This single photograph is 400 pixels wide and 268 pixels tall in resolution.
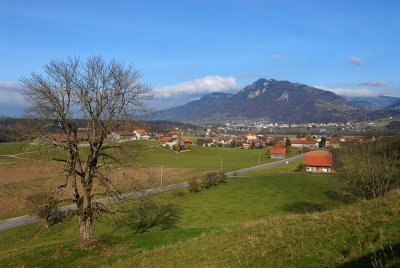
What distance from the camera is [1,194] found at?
174 ft

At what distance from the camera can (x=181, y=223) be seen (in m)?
40.4

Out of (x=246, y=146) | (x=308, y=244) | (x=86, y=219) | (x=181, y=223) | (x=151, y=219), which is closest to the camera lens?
(x=308, y=244)

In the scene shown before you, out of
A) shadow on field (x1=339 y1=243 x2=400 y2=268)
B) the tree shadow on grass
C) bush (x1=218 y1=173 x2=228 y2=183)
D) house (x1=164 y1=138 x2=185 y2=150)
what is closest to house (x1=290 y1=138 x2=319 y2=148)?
house (x1=164 y1=138 x2=185 y2=150)

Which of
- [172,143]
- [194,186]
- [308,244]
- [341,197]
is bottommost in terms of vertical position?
[194,186]

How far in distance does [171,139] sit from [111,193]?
130 m

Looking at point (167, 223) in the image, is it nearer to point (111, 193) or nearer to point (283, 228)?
point (111, 193)

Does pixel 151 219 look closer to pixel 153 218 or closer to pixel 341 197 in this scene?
pixel 153 218

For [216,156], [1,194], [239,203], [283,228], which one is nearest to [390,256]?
[283,228]

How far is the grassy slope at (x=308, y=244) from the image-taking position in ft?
28.3

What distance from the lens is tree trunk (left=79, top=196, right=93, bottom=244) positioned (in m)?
19.5

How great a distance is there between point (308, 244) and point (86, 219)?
513 inches

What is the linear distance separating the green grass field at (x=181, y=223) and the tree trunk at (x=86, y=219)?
0.68 m

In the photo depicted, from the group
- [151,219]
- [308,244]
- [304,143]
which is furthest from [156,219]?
[304,143]

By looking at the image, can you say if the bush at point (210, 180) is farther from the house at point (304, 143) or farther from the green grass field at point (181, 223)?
the house at point (304, 143)
